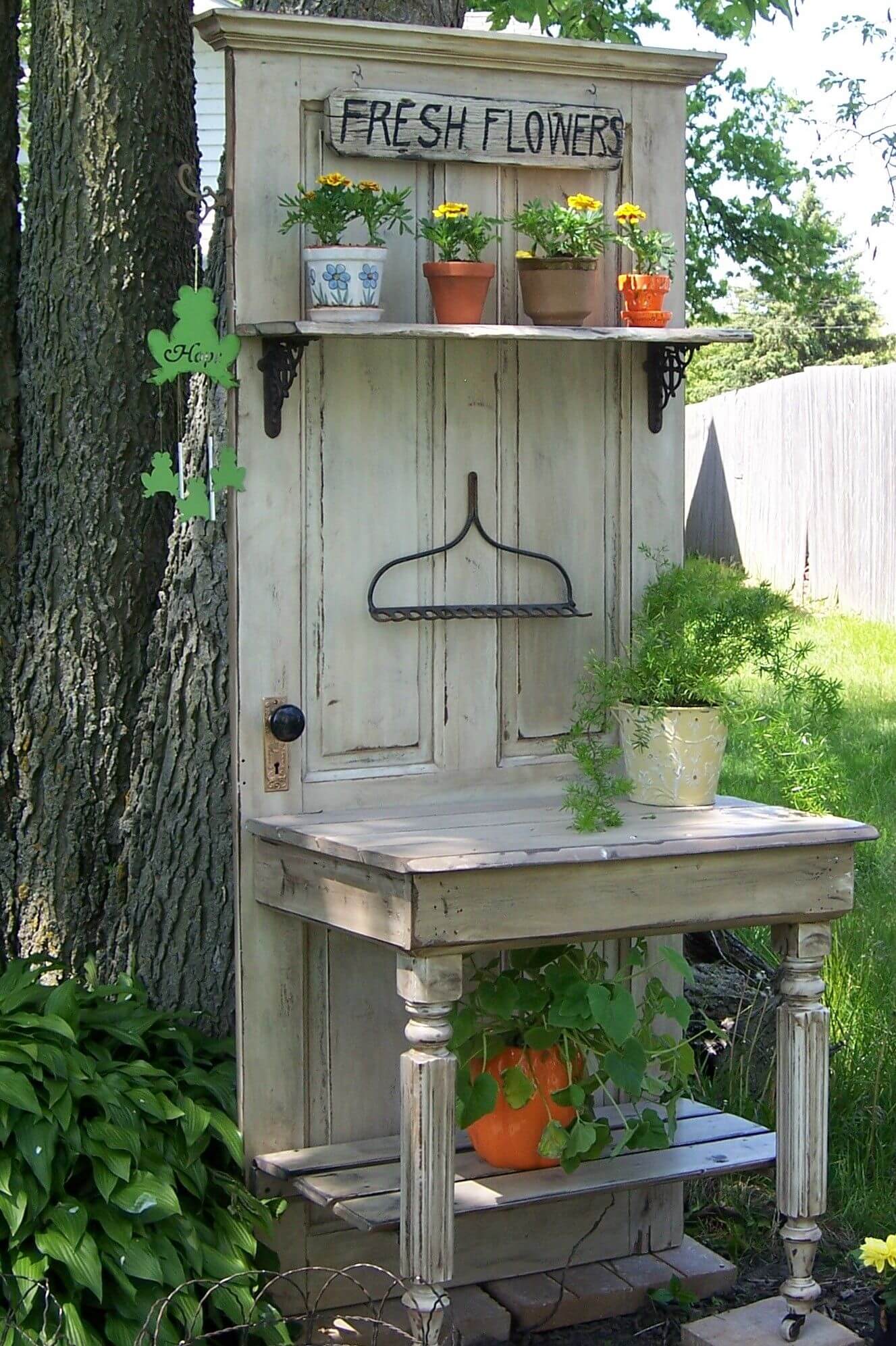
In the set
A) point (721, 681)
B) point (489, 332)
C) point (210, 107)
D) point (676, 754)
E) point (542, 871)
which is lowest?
point (542, 871)

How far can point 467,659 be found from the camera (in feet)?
11.3

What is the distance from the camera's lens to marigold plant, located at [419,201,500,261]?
316 cm

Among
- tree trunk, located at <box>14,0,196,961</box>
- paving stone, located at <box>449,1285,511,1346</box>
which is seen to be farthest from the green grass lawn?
tree trunk, located at <box>14,0,196,961</box>

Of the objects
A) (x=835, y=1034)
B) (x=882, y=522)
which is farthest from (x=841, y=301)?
(x=835, y=1034)

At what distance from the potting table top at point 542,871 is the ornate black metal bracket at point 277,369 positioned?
77 centimetres

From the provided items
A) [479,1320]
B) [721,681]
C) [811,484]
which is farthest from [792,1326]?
[811,484]

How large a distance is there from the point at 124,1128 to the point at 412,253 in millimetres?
1763

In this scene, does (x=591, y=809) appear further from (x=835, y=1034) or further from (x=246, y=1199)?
(x=835, y=1034)

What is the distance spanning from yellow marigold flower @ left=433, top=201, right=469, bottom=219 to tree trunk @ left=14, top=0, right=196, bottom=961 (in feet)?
3.72

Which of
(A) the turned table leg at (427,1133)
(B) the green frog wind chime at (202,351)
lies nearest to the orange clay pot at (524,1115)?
(A) the turned table leg at (427,1133)

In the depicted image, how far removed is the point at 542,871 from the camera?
2902 mm

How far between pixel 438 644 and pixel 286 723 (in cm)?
39

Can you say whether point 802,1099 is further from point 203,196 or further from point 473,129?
point 203,196

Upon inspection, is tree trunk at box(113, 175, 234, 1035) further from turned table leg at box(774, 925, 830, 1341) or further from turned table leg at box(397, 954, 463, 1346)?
turned table leg at box(774, 925, 830, 1341)
